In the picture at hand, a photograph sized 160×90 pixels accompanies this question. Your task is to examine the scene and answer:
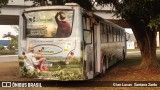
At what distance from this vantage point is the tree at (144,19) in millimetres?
13992

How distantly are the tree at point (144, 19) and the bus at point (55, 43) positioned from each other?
217 cm

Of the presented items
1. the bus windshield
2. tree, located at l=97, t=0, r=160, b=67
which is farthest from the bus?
tree, located at l=97, t=0, r=160, b=67

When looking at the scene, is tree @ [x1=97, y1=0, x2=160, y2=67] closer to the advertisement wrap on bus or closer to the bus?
the bus

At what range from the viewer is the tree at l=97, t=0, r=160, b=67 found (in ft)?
45.9

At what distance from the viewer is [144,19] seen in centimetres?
1602

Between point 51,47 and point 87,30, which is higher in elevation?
point 87,30

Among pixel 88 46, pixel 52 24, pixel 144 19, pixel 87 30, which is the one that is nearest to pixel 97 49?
pixel 88 46

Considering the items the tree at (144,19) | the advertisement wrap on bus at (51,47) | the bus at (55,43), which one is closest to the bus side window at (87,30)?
the bus at (55,43)

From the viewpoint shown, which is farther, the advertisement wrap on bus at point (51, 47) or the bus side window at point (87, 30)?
the bus side window at point (87, 30)

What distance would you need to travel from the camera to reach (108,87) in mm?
13133

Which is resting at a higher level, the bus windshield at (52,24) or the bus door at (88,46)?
the bus windshield at (52,24)

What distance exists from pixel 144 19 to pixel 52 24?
213 inches

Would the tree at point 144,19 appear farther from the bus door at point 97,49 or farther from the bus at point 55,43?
the bus at point 55,43

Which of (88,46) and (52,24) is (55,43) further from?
(88,46)
